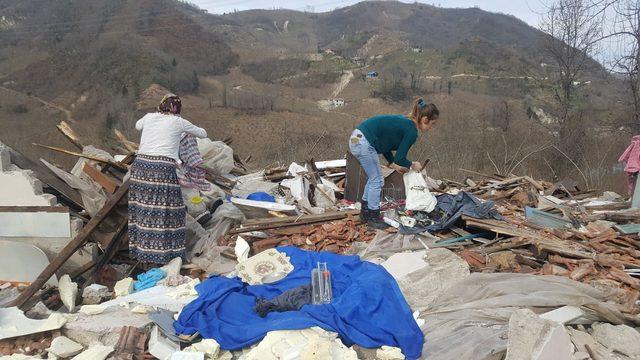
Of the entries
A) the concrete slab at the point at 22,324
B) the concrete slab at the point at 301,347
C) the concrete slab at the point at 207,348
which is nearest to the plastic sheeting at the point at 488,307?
the concrete slab at the point at 301,347

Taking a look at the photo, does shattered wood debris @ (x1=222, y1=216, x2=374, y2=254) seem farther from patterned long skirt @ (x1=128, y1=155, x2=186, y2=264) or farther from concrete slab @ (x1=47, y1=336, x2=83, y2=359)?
concrete slab @ (x1=47, y1=336, x2=83, y2=359)

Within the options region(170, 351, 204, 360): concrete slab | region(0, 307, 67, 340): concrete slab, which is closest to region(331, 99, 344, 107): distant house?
region(0, 307, 67, 340): concrete slab

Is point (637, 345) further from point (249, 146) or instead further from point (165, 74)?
point (165, 74)

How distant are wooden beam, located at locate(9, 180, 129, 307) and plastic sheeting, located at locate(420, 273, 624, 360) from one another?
3372 mm

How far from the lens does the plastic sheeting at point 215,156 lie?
26.2 feet

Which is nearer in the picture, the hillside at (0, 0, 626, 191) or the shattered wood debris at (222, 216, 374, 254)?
the shattered wood debris at (222, 216, 374, 254)

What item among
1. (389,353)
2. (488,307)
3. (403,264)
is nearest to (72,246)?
(403,264)

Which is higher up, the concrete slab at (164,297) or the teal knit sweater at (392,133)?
the teal knit sweater at (392,133)

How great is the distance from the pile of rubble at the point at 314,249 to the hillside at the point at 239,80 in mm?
8643

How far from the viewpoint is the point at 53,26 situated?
161 feet

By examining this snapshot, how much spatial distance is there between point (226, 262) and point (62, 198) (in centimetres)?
222

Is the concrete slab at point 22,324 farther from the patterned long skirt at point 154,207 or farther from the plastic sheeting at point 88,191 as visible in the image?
the plastic sheeting at point 88,191

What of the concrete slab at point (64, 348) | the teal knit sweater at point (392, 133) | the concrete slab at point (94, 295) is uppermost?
the teal knit sweater at point (392, 133)

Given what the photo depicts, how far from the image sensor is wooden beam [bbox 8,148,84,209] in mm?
5773
